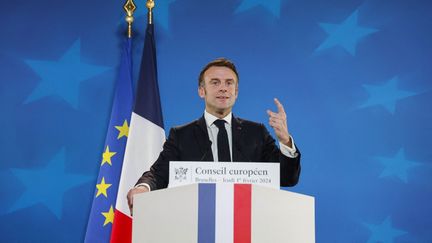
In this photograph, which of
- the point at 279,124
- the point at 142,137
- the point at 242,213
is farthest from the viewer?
the point at 142,137

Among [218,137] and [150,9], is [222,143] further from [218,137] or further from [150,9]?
[150,9]

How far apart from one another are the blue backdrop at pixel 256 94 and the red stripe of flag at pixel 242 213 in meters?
2.18

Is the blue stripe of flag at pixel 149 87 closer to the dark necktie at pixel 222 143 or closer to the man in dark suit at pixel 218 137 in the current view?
the man in dark suit at pixel 218 137

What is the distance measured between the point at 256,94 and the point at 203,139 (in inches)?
58.0

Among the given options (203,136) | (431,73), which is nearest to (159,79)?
(203,136)

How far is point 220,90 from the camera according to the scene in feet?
7.87

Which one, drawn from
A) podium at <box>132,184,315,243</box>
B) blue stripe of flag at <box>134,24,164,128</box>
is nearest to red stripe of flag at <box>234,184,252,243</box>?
podium at <box>132,184,315,243</box>

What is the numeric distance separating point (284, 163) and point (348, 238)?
1.87 meters

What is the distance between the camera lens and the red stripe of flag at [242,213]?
61.2 inches

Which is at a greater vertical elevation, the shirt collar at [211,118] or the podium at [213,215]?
the shirt collar at [211,118]

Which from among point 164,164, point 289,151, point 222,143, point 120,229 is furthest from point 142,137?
point 289,151

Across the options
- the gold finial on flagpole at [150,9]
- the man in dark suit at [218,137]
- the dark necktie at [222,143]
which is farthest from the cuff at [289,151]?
the gold finial on flagpole at [150,9]

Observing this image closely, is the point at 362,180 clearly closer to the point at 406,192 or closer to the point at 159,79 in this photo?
the point at 406,192

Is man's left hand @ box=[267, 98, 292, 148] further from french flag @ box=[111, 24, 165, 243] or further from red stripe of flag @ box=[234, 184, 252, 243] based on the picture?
french flag @ box=[111, 24, 165, 243]
